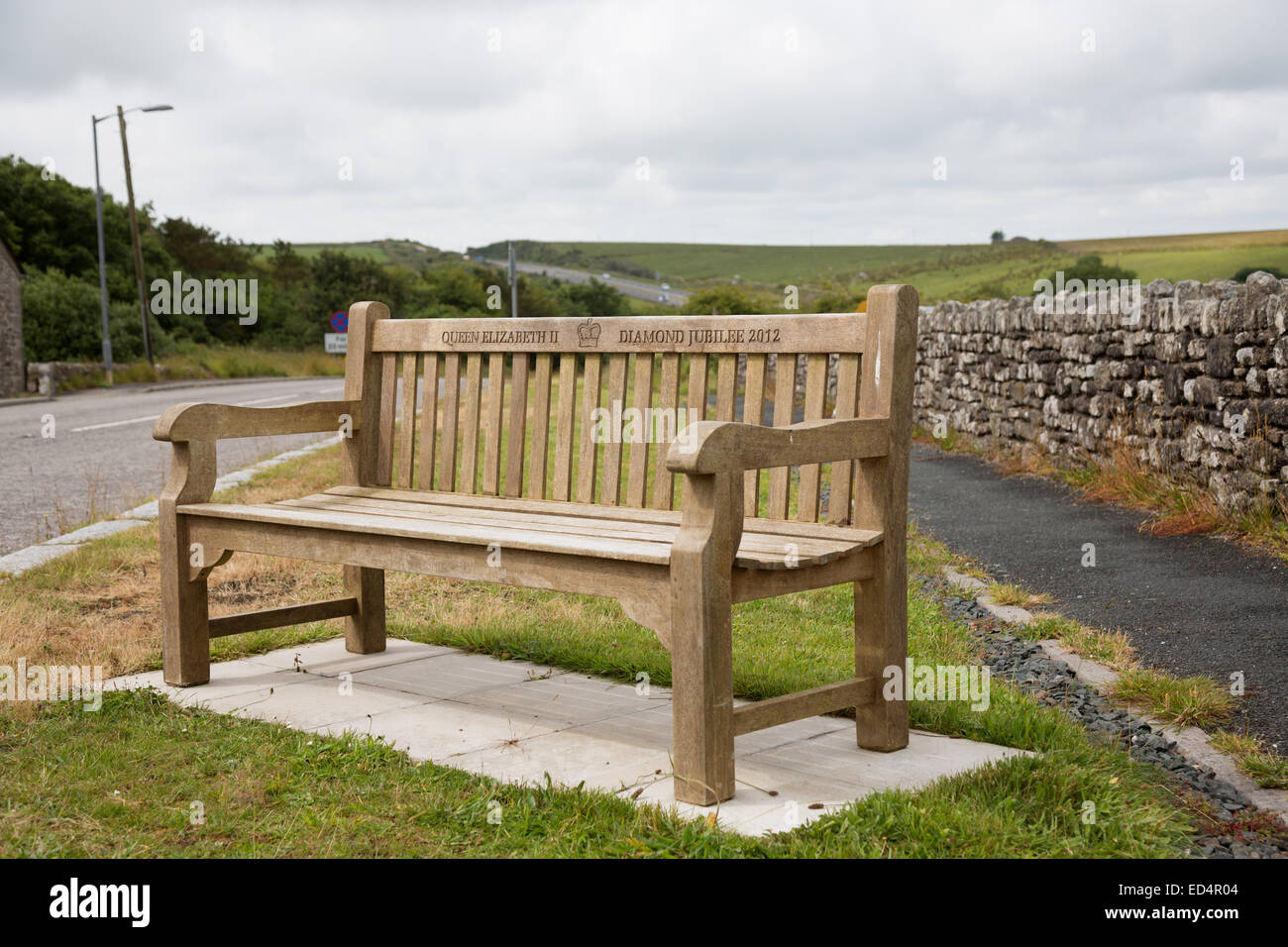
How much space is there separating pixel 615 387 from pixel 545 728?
1.11 m

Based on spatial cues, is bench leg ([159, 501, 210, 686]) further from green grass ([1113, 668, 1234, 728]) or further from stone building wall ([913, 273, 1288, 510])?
stone building wall ([913, 273, 1288, 510])

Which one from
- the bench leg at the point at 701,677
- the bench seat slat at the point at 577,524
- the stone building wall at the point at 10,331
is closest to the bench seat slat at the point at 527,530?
the bench seat slat at the point at 577,524

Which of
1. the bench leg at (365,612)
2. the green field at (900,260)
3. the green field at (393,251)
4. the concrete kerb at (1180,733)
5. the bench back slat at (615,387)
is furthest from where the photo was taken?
the green field at (393,251)

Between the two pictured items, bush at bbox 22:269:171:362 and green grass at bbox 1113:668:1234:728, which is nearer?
green grass at bbox 1113:668:1234:728

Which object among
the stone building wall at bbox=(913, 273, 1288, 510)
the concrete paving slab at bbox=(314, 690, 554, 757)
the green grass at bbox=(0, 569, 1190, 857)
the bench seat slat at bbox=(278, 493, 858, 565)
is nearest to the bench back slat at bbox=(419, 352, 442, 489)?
the bench seat slat at bbox=(278, 493, 858, 565)

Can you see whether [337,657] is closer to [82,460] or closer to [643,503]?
[643,503]

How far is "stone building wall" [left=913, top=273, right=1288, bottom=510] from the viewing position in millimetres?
7273

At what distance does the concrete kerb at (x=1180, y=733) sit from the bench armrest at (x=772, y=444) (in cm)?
123

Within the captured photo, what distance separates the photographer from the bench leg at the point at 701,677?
2922 millimetres

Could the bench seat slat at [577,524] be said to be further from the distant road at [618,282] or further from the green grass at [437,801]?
the distant road at [618,282]

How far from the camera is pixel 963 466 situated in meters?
11.6

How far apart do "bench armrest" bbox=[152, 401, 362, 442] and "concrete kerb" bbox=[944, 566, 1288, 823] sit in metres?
2.84

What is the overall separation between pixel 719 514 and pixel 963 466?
9.09 metres

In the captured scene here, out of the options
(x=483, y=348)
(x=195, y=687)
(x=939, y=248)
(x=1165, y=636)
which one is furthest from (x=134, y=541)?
(x=939, y=248)
